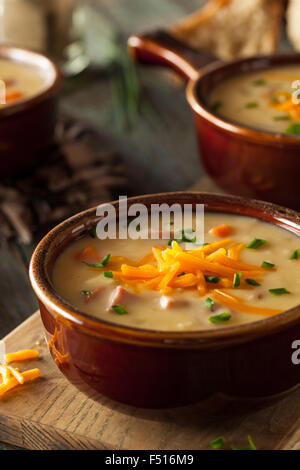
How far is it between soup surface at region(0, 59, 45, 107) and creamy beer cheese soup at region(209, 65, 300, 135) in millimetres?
722

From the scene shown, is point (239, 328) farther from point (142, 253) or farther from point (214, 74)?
point (214, 74)

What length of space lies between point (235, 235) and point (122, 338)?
1.77ft

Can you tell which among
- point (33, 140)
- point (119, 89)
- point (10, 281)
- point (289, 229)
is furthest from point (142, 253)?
point (119, 89)

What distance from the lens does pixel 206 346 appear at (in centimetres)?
151

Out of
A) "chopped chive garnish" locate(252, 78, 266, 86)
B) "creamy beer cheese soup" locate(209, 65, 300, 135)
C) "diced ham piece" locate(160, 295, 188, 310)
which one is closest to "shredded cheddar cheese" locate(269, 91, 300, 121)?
"creamy beer cheese soup" locate(209, 65, 300, 135)

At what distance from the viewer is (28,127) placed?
2.83 metres

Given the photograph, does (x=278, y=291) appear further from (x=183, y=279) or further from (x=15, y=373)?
(x=15, y=373)

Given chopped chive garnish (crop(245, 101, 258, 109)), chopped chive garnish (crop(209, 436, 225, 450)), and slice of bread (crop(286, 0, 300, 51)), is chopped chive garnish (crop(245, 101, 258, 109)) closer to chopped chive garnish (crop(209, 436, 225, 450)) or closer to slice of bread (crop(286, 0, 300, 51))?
slice of bread (crop(286, 0, 300, 51))

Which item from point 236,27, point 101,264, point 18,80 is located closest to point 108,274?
point 101,264

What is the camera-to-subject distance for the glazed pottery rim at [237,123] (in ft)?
7.86

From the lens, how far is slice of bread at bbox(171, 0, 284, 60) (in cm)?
361

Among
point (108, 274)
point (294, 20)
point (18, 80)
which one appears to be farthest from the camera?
point (294, 20)

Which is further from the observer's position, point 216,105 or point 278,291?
point 216,105

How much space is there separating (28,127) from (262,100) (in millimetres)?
841
